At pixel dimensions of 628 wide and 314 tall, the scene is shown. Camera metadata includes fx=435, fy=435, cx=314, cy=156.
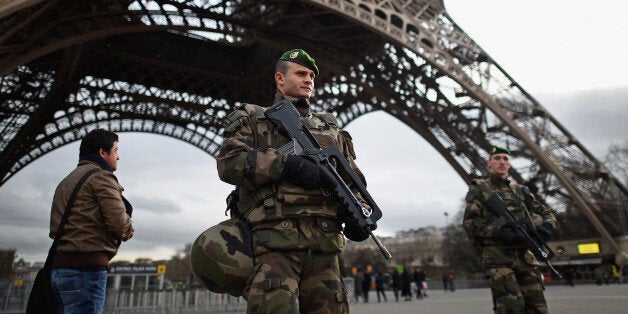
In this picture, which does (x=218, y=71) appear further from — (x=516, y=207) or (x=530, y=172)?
(x=516, y=207)

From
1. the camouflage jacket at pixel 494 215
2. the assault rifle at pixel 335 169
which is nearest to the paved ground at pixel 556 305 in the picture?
the camouflage jacket at pixel 494 215

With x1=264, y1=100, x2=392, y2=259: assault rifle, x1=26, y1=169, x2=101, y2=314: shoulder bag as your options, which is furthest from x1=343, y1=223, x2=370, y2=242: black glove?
x1=26, y1=169, x2=101, y2=314: shoulder bag

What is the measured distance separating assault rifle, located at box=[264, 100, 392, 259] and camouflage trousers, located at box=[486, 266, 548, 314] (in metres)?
2.58

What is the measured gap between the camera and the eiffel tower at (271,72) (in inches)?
552

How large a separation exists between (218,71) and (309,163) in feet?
73.5

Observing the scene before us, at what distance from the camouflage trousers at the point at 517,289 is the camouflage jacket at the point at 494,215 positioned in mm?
123

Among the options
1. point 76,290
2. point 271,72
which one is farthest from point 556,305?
point 271,72

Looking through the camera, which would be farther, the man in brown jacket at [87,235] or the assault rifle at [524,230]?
the assault rifle at [524,230]

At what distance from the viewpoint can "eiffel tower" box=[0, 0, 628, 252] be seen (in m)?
14.0

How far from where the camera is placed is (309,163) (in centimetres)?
208

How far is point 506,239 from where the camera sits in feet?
14.8

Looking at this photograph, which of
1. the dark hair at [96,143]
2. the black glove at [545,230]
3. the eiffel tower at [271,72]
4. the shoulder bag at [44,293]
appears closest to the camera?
the shoulder bag at [44,293]

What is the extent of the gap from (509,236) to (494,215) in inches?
16.5

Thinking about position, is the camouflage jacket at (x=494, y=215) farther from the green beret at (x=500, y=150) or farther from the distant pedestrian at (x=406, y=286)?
the distant pedestrian at (x=406, y=286)
